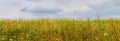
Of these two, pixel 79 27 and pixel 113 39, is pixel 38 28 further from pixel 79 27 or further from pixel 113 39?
pixel 113 39

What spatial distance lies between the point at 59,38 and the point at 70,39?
367 mm

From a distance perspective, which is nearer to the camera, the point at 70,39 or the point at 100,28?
the point at 70,39

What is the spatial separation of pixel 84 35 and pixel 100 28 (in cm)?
111

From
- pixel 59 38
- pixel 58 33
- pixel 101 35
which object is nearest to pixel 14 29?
pixel 58 33

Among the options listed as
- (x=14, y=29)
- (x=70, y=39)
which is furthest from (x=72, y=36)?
(x=14, y=29)

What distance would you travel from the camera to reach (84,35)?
10.5 meters

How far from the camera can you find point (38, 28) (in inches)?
464

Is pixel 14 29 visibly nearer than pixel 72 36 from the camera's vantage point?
No

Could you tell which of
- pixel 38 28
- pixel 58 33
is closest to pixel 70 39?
pixel 58 33

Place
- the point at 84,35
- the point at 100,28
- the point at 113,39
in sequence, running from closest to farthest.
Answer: the point at 113,39, the point at 84,35, the point at 100,28

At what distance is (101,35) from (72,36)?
849 mm

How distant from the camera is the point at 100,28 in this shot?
11.5 metres

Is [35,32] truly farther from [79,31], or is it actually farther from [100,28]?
[100,28]

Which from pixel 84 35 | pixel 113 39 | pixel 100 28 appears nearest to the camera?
pixel 113 39
